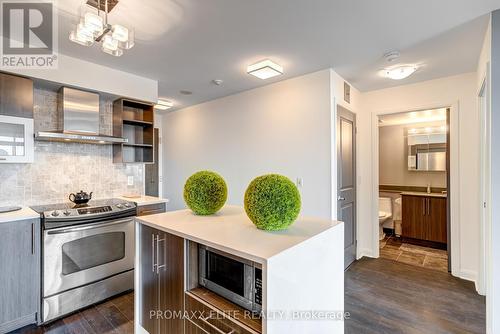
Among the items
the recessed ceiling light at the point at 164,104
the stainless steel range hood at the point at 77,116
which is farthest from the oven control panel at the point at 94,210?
the recessed ceiling light at the point at 164,104

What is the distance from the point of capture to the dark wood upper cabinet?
7.24 ft

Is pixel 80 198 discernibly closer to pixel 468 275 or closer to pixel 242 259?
pixel 242 259

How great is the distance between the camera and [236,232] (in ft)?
4.67

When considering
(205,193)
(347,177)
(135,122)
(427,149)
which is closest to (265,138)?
(347,177)

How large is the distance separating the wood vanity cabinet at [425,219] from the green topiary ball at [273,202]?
12.8 feet

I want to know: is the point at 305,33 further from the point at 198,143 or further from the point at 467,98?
the point at 198,143

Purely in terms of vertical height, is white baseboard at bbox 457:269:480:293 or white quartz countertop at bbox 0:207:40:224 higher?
white quartz countertop at bbox 0:207:40:224

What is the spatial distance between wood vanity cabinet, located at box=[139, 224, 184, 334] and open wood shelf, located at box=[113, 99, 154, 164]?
1.75 m

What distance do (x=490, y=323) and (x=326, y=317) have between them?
1.48 metres

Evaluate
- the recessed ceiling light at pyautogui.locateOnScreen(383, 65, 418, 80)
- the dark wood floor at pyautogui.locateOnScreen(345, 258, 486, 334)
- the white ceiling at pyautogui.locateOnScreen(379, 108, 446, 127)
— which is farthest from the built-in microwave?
the white ceiling at pyautogui.locateOnScreen(379, 108, 446, 127)

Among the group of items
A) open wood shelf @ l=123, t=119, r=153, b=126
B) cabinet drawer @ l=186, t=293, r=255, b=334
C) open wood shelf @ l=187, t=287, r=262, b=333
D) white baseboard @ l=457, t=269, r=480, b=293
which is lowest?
white baseboard @ l=457, t=269, r=480, b=293

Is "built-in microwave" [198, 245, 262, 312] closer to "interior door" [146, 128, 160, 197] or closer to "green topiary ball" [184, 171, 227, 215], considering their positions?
"green topiary ball" [184, 171, 227, 215]

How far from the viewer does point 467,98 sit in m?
3.03

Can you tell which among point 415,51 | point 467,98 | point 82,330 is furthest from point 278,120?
point 82,330
